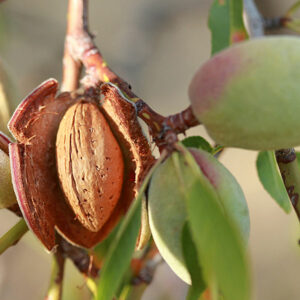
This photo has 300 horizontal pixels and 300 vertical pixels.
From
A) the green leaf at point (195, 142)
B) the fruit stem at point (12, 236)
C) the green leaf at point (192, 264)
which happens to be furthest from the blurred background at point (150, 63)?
the green leaf at point (192, 264)

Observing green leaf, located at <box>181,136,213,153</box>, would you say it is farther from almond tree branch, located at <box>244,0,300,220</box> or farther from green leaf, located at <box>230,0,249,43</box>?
green leaf, located at <box>230,0,249,43</box>

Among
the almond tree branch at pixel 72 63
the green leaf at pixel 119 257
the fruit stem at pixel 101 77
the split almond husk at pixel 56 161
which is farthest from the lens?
the almond tree branch at pixel 72 63

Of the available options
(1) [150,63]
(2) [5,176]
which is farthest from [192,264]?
(1) [150,63]

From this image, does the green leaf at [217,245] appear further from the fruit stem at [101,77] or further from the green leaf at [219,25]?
the green leaf at [219,25]

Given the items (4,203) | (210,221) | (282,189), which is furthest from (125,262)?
(282,189)

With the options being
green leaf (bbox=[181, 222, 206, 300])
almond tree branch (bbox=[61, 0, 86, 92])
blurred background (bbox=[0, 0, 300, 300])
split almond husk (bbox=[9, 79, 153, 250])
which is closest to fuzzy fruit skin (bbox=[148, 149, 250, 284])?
green leaf (bbox=[181, 222, 206, 300])

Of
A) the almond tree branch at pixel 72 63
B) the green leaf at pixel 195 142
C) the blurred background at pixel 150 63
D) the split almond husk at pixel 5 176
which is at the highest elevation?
the almond tree branch at pixel 72 63

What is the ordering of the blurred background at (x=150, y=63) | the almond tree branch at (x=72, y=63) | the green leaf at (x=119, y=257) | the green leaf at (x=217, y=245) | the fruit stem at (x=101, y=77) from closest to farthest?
the green leaf at (x=217, y=245) → the green leaf at (x=119, y=257) → the fruit stem at (x=101, y=77) → the almond tree branch at (x=72, y=63) → the blurred background at (x=150, y=63)
